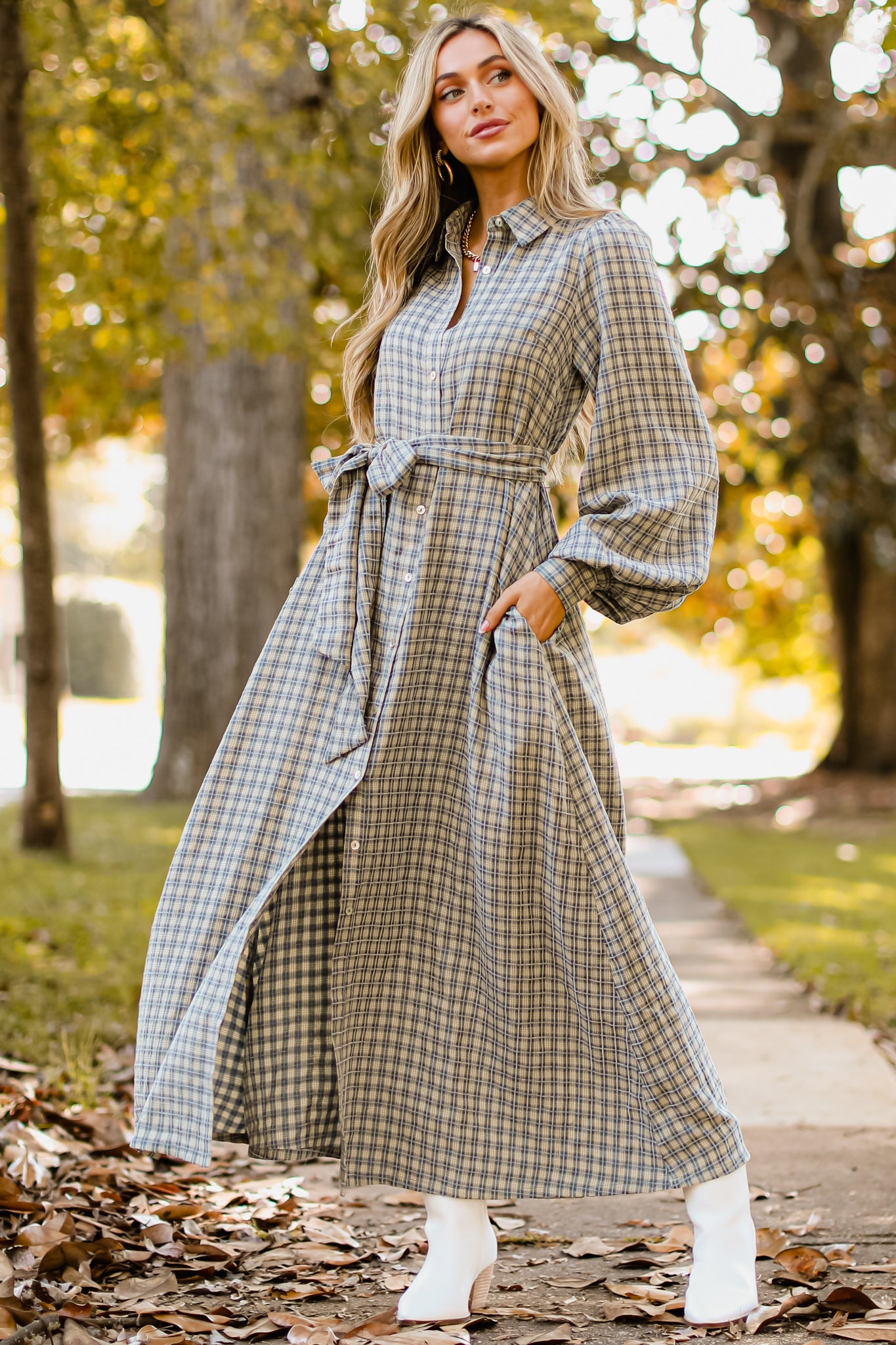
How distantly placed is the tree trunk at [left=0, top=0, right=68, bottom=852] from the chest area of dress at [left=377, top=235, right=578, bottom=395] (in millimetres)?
3747

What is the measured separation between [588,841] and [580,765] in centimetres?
12

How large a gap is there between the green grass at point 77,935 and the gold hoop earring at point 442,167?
92.8 inches

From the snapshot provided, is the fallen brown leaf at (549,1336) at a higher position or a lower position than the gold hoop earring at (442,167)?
lower

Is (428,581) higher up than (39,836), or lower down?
higher up

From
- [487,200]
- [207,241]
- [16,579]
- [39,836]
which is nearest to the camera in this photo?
[487,200]

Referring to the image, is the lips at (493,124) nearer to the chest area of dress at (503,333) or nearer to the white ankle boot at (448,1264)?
the chest area of dress at (503,333)

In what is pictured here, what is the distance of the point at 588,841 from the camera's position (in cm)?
229

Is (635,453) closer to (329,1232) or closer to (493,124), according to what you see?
(493,124)

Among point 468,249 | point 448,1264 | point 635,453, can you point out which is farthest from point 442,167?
point 448,1264

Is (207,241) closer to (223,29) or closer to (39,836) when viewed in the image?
(223,29)

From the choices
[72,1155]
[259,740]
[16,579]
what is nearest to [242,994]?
[259,740]

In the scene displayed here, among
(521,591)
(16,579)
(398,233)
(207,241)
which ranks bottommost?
(16,579)

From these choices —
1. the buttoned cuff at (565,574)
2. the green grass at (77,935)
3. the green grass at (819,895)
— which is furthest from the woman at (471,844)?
the green grass at (819,895)

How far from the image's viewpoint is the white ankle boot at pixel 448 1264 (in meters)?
2.34
